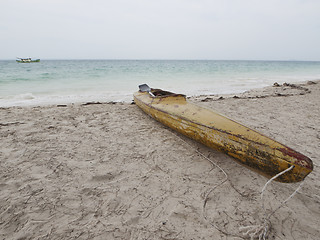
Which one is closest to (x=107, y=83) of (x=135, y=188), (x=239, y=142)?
(x=135, y=188)

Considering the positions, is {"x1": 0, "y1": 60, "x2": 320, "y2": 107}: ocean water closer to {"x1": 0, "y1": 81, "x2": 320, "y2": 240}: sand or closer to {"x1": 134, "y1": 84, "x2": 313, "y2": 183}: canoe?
{"x1": 0, "y1": 81, "x2": 320, "y2": 240}: sand

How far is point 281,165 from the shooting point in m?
1.84

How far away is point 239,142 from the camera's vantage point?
2.18 metres

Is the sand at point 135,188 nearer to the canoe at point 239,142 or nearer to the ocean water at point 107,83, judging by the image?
the canoe at point 239,142

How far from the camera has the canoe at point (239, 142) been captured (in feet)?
5.88

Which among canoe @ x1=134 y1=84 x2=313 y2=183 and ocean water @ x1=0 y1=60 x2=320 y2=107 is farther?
ocean water @ x1=0 y1=60 x2=320 y2=107

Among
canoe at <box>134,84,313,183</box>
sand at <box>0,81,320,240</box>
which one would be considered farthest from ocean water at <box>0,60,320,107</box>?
canoe at <box>134,84,313,183</box>

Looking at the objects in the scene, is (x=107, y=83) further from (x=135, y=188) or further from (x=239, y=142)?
(x=239, y=142)

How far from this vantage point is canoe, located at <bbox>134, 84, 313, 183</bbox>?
1793 mm

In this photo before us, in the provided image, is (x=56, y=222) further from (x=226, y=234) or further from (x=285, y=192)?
(x=285, y=192)

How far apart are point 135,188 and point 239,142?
4.55 feet

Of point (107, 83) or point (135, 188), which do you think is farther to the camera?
point (107, 83)

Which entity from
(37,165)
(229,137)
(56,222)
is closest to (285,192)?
(229,137)

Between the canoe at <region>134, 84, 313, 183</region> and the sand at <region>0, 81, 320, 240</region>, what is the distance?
298 millimetres
